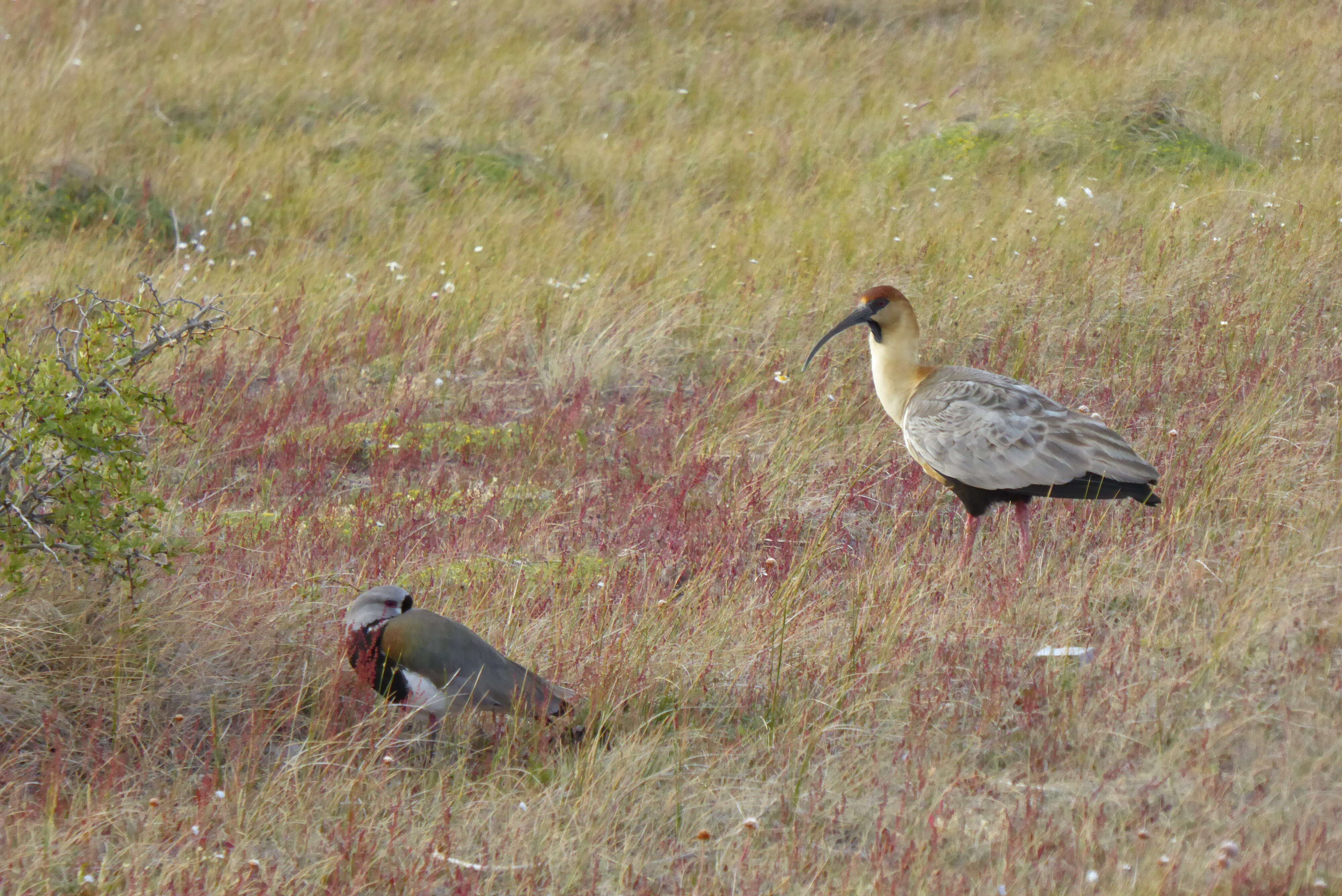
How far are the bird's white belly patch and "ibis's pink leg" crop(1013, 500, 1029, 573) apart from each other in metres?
2.26

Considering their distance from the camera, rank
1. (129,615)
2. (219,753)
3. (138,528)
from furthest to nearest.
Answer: (138,528)
(129,615)
(219,753)

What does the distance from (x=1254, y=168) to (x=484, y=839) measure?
8.31m

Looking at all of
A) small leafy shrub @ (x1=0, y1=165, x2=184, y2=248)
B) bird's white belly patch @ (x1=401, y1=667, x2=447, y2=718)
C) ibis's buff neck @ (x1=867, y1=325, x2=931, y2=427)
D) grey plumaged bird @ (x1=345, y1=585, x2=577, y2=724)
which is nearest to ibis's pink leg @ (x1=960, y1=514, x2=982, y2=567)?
ibis's buff neck @ (x1=867, y1=325, x2=931, y2=427)

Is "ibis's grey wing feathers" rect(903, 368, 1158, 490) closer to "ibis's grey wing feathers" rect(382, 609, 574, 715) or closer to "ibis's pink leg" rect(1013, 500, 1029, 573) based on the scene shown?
"ibis's pink leg" rect(1013, 500, 1029, 573)

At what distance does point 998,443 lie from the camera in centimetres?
511

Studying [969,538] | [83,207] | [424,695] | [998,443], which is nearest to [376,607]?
[424,695]

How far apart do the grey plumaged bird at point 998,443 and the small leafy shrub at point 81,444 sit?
9.31ft

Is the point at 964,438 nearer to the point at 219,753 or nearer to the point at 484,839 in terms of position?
the point at 484,839

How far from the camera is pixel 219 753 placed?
3758 mm

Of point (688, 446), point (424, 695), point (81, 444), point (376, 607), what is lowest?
point (688, 446)

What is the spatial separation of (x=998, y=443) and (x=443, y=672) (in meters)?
2.45

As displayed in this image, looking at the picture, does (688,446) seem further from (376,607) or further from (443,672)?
(443,672)

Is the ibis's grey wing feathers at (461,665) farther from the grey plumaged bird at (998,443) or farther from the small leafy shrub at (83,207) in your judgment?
the small leafy shrub at (83,207)

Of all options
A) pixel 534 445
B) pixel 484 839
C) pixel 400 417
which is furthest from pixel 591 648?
pixel 400 417
